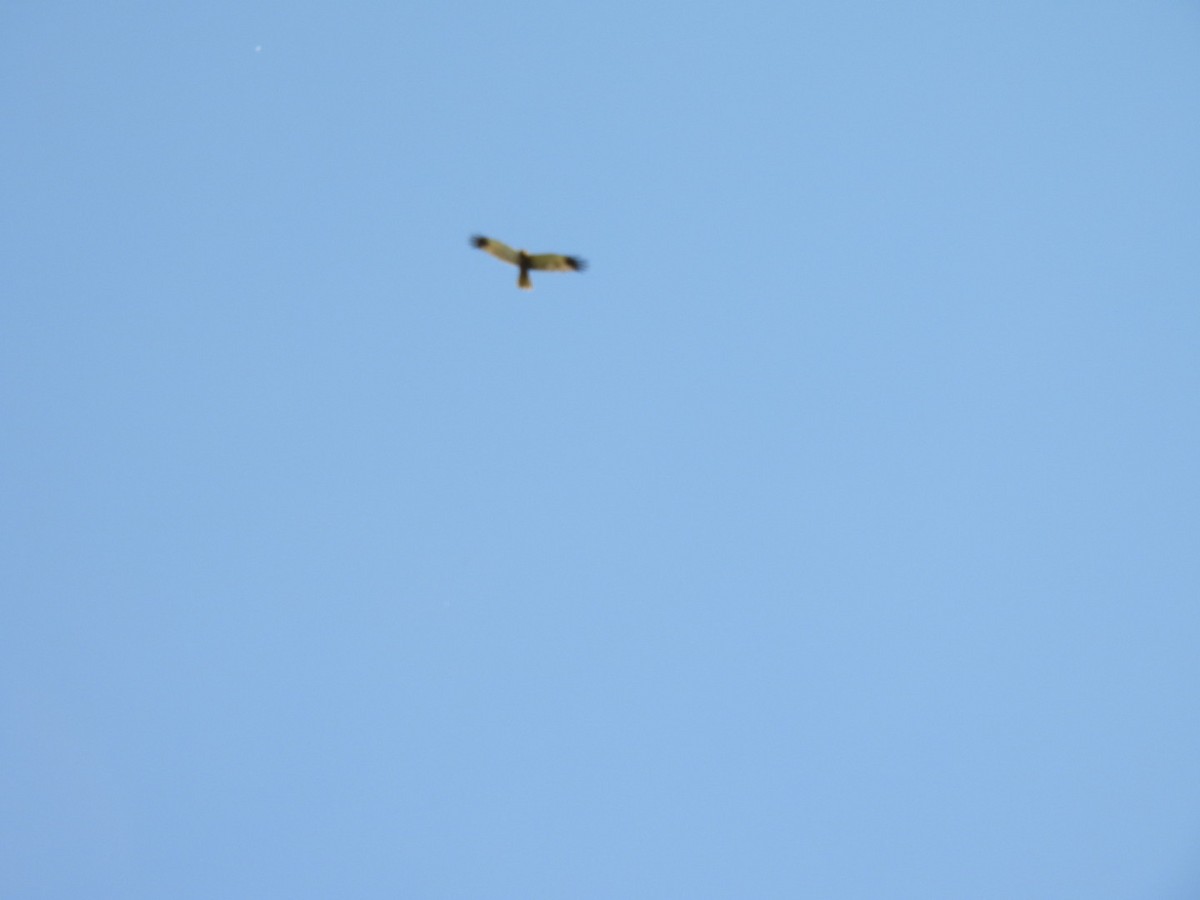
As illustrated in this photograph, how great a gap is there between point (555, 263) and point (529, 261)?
43 centimetres

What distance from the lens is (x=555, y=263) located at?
963 inches

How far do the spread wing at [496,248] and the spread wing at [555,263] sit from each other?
32cm

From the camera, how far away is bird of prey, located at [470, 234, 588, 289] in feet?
79.0

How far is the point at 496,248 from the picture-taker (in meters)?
Result: 24.0

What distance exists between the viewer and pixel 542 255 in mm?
24312

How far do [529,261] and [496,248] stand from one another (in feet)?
2.41

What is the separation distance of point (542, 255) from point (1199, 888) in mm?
26923

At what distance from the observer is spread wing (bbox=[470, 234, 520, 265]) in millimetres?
23781

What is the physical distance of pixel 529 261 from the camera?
2452 centimetres

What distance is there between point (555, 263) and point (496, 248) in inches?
41.3

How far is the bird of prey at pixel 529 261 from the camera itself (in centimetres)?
2409

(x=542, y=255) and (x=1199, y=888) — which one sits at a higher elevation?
(x=542, y=255)

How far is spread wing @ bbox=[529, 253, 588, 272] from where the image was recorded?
24.3 m

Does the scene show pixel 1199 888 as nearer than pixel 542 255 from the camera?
No
